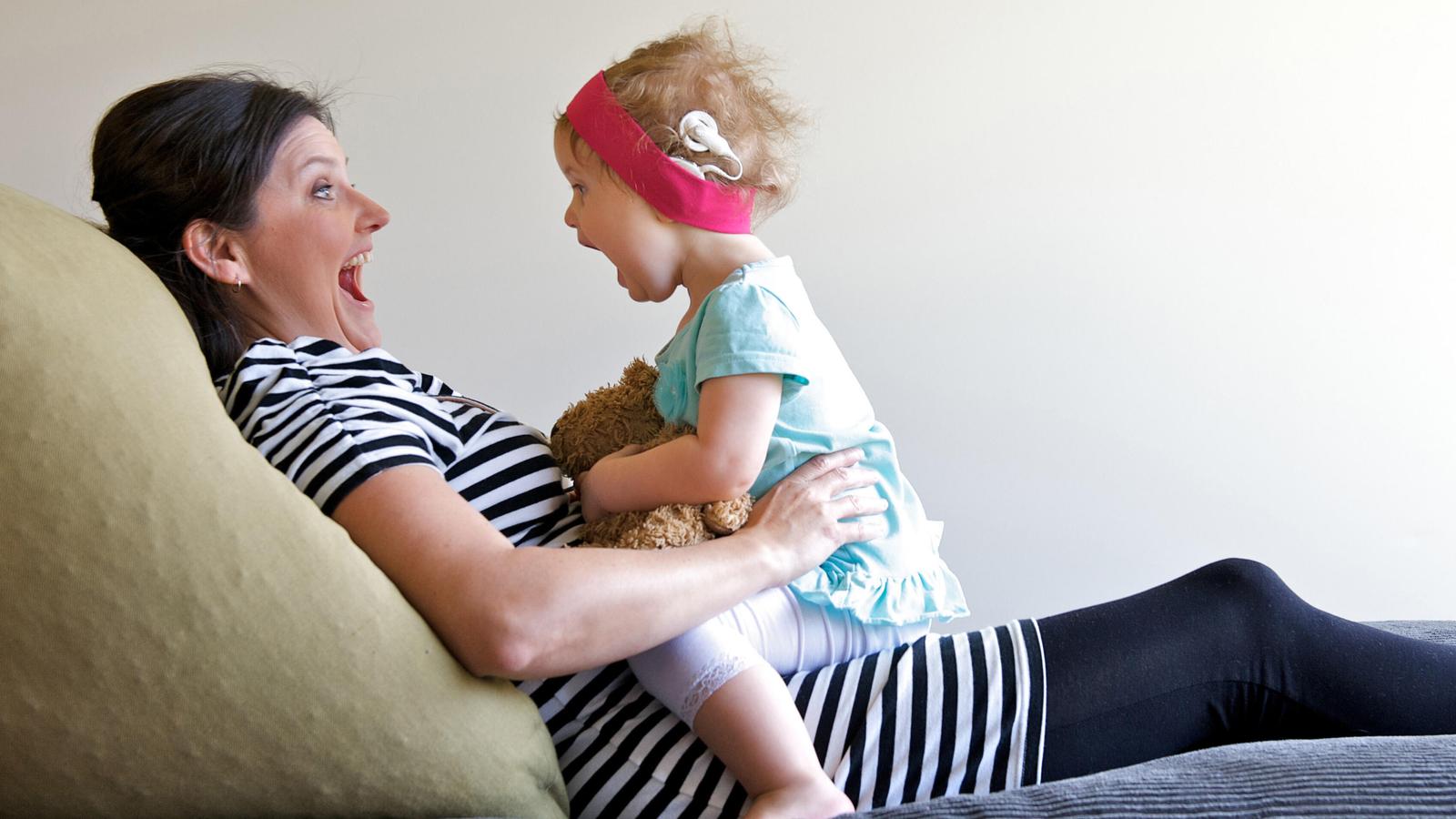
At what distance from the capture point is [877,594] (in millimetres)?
1259

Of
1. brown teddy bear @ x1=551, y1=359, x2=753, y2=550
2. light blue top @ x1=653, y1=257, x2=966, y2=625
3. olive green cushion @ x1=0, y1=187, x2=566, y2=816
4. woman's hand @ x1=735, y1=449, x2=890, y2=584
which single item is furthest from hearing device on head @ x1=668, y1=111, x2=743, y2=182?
olive green cushion @ x1=0, y1=187, x2=566, y2=816

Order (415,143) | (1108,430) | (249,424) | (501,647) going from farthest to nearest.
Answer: (1108,430)
(415,143)
(249,424)
(501,647)

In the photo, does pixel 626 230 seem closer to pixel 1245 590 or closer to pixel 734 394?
pixel 734 394

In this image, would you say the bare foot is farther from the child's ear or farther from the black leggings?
the child's ear

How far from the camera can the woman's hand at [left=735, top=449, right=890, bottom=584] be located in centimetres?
118

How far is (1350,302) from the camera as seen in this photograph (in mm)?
2311

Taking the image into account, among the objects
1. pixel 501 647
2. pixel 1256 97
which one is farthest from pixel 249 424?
pixel 1256 97

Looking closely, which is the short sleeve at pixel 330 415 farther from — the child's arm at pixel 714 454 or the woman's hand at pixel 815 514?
the woman's hand at pixel 815 514

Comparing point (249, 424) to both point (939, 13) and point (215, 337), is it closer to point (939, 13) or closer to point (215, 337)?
point (215, 337)

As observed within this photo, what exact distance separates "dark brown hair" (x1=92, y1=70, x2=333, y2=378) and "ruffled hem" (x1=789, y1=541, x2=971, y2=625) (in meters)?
0.70

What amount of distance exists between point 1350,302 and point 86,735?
2.30 meters

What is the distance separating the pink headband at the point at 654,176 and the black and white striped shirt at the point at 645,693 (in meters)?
0.38

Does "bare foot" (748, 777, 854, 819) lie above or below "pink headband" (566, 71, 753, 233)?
below

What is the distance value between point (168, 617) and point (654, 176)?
74 centimetres
